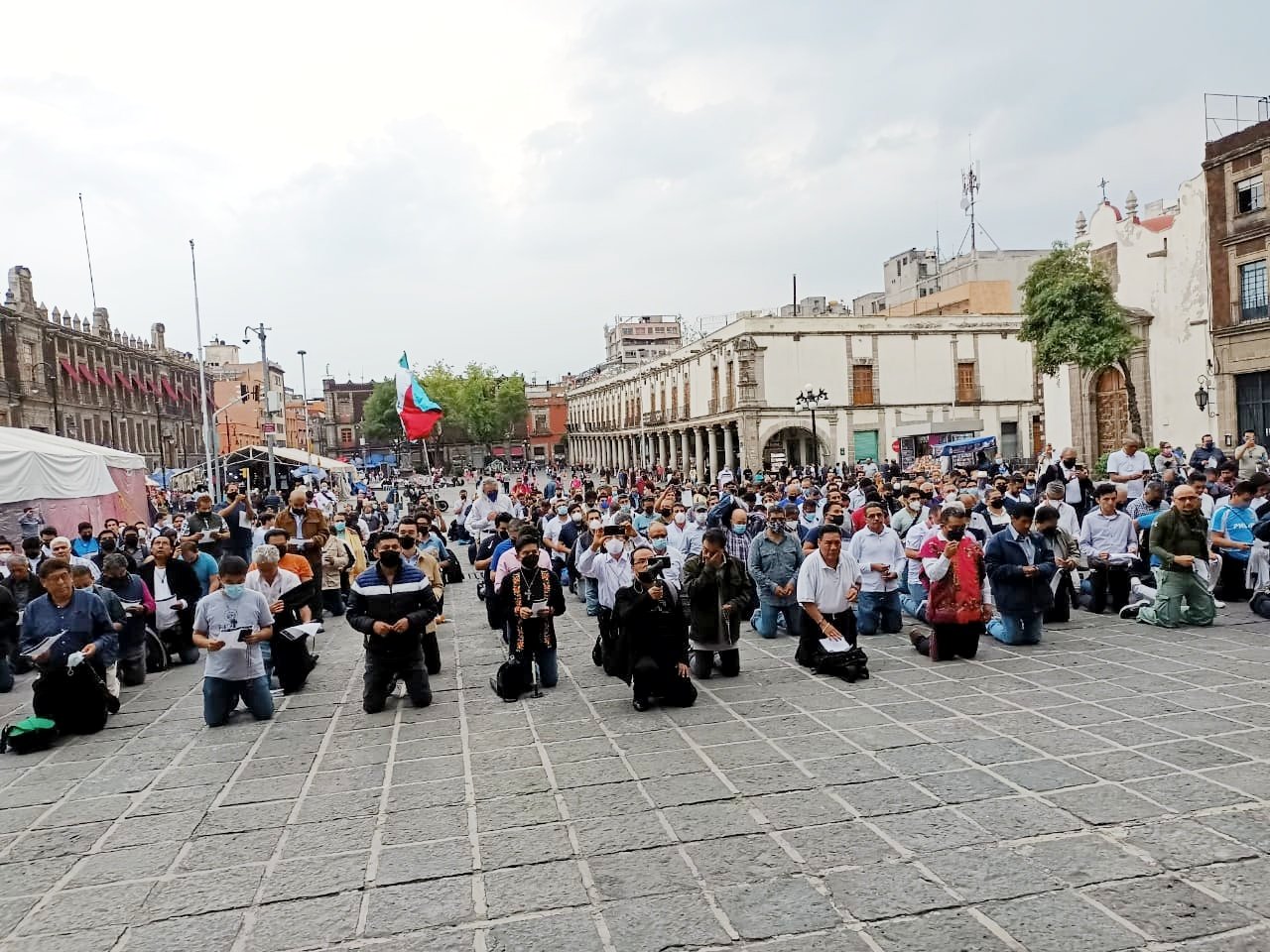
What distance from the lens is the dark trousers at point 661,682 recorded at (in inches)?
265

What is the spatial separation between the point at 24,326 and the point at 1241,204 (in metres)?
49.6

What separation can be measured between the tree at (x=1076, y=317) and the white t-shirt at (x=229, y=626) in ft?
78.5

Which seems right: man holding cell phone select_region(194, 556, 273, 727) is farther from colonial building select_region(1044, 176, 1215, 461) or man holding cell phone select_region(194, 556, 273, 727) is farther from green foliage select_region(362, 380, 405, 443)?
green foliage select_region(362, 380, 405, 443)

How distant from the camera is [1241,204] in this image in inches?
943

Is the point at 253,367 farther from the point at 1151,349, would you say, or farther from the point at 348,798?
the point at 348,798

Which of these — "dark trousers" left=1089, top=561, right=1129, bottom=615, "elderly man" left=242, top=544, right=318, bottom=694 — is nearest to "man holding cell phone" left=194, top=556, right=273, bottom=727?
"elderly man" left=242, top=544, right=318, bottom=694

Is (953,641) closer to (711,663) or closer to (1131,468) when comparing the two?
(711,663)

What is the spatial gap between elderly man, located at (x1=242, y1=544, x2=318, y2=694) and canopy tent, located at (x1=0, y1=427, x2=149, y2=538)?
10041 millimetres

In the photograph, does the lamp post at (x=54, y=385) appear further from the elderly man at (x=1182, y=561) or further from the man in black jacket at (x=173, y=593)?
the elderly man at (x=1182, y=561)

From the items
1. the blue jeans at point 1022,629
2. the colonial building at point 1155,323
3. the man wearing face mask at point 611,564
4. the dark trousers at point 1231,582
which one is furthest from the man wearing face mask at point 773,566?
the colonial building at point 1155,323

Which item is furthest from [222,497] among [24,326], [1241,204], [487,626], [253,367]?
[253,367]

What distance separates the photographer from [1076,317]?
993 inches

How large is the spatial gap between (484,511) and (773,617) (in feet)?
17.5

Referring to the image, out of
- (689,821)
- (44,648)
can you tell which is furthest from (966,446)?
(44,648)
